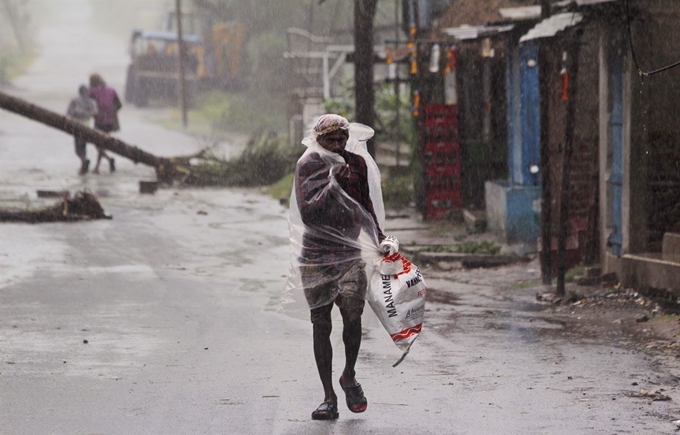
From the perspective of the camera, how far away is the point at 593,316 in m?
9.96

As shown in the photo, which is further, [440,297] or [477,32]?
[477,32]

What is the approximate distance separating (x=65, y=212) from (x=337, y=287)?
10.5 metres

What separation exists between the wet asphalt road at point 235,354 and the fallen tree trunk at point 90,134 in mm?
4432

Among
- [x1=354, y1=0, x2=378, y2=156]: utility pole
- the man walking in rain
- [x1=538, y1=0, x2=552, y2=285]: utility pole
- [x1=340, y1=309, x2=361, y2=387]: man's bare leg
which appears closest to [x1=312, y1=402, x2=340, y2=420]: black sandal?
the man walking in rain

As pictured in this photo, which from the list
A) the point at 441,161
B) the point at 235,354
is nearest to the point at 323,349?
the point at 235,354

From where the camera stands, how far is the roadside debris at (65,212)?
1593 centimetres

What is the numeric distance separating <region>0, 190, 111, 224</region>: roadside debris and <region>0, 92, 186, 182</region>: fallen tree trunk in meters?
3.47

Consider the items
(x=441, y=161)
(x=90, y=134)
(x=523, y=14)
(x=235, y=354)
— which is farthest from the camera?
(x=90, y=134)

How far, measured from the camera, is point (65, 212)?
16156mm

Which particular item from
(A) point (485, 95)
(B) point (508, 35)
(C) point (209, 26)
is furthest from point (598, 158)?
(C) point (209, 26)

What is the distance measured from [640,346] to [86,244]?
7757 millimetres

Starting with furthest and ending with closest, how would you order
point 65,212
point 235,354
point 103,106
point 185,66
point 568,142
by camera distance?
point 185,66
point 103,106
point 65,212
point 568,142
point 235,354

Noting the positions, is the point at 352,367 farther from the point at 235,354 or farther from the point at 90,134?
the point at 90,134

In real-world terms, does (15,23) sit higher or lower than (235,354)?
higher
